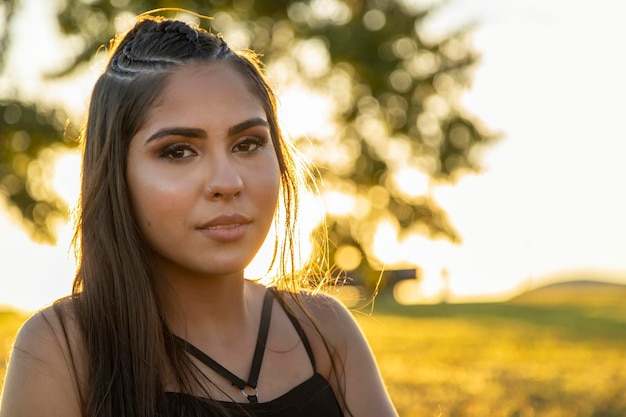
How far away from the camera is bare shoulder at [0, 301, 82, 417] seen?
103 inches

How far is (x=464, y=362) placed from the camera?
10.2 meters

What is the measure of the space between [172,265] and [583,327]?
13.8 metres

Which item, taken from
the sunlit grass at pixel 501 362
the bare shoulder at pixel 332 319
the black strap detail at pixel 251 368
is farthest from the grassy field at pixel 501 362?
the black strap detail at pixel 251 368

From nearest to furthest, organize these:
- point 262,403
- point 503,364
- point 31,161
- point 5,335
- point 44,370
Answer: point 44,370, point 262,403, point 503,364, point 31,161, point 5,335

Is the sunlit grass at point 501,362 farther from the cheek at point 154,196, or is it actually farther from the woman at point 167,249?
A: the cheek at point 154,196

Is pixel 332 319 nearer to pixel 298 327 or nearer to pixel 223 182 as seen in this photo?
pixel 298 327

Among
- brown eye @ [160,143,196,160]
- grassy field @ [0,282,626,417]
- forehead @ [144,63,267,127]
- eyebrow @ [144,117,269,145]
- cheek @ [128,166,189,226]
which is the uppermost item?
forehead @ [144,63,267,127]

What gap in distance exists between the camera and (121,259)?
2.80 metres

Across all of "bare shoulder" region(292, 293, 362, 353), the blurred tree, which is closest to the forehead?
"bare shoulder" region(292, 293, 362, 353)

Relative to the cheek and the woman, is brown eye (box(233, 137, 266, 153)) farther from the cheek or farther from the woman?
the cheek

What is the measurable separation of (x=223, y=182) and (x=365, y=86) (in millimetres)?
7764

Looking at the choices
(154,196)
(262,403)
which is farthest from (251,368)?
(154,196)

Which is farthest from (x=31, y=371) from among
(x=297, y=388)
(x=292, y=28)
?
(x=292, y=28)

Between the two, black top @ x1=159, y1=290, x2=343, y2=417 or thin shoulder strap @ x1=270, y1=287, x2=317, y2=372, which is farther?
thin shoulder strap @ x1=270, y1=287, x2=317, y2=372
